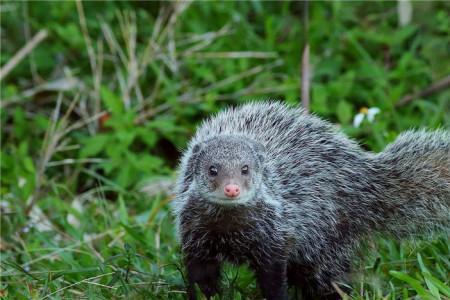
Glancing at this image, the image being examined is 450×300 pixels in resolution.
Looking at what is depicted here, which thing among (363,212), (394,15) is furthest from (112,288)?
(394,15)

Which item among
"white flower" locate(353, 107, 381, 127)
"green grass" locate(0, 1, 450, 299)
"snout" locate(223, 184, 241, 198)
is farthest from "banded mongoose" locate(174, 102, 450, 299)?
"white flower" locate(353, 107, 381, 127)

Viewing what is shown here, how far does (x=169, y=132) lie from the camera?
26.1 feet

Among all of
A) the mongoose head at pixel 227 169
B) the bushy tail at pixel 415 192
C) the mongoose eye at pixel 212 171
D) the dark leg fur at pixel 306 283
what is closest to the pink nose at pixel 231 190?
the mongoose head at pixel 227 169

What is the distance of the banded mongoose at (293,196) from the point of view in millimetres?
4953

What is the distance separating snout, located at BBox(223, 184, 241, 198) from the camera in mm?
4695

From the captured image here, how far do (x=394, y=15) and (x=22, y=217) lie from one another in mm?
4243

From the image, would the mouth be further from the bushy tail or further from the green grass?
the green grass

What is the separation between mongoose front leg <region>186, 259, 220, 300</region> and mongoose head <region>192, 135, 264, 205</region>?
15.0 inches

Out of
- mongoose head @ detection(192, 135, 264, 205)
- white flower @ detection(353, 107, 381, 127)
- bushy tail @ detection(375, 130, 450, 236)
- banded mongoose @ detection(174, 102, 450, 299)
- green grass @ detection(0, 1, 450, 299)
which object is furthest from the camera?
white flower @ detection(353, 107, 381, 127)

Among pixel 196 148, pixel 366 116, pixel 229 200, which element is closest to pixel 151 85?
pixel 366 116

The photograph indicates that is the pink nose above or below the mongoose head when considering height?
below

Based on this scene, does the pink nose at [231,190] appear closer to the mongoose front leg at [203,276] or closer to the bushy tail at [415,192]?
the mongoose front leg at [203,276]

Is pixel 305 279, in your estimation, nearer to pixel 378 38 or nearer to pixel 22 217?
pixel 22 217

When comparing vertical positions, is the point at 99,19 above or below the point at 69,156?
above
